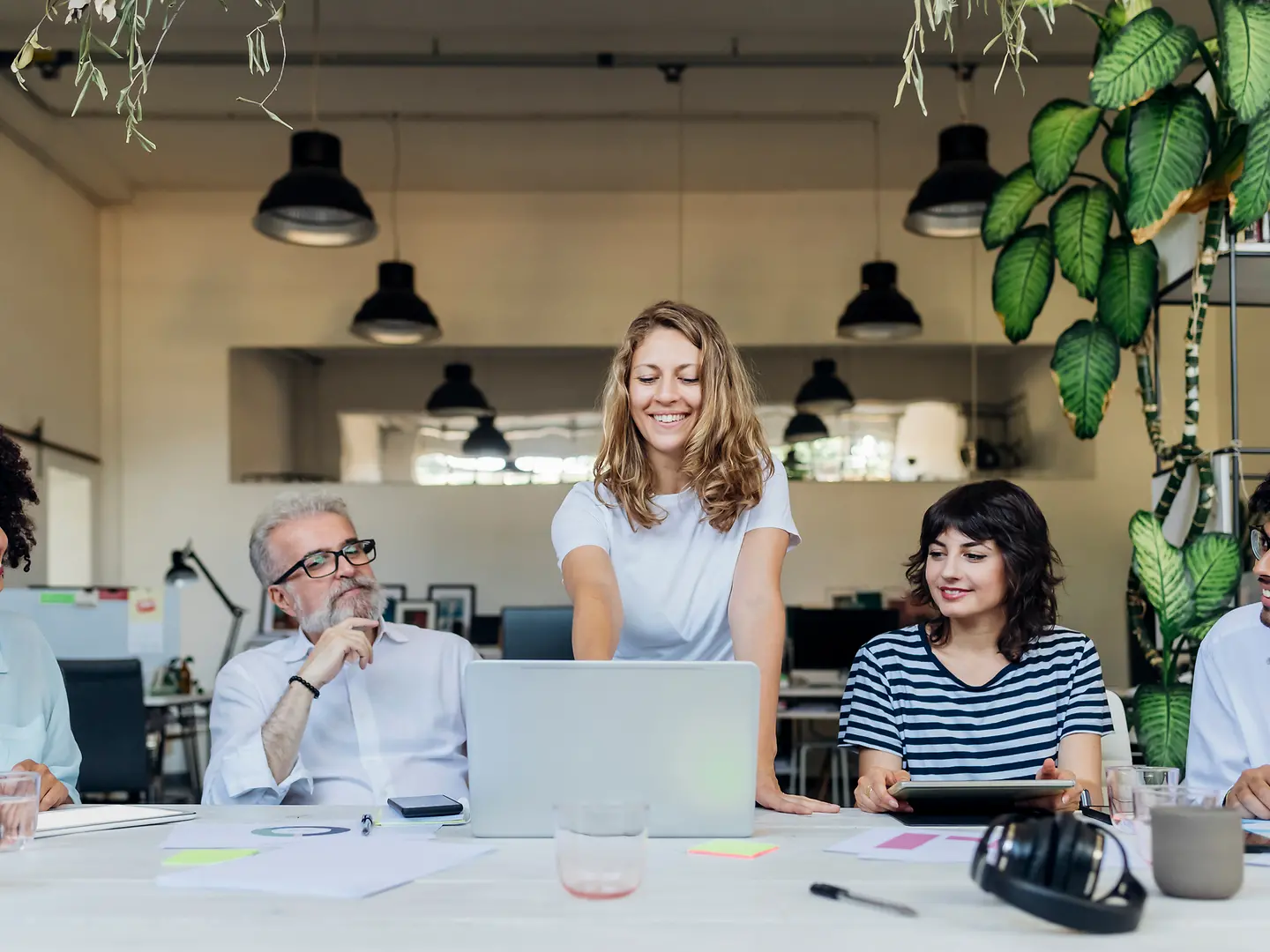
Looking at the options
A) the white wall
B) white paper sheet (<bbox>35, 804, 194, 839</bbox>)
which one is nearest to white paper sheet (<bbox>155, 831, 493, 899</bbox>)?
white paper sheet (<bbox>35, 804, 194, 839</bbox>)

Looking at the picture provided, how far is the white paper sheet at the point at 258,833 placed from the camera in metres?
1.54

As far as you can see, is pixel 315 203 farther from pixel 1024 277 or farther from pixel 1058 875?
pixel 1058 875

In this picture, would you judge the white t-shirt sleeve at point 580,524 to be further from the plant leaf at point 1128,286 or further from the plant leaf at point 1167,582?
the plant leaf at point 1128,286

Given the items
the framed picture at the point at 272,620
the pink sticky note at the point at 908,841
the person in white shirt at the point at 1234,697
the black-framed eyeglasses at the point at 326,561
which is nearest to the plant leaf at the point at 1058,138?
the person in white shirt at the point at 1234,697

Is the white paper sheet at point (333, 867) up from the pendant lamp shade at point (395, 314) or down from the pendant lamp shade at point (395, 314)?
down

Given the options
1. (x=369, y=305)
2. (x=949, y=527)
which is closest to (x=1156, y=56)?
(x=949, y=527)

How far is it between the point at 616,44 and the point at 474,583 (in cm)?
354

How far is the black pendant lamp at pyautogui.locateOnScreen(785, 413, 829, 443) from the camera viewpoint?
25.9ft

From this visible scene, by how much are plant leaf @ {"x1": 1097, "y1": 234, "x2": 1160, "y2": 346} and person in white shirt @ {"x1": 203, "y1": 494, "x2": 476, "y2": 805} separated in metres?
1.82

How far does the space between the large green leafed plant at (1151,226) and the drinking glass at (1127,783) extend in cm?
139

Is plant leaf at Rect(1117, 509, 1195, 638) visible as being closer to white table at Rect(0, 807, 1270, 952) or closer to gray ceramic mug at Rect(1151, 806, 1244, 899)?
white table at Rect(0, 807, 1270, 952)

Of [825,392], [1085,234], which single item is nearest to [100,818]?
[1085,234]

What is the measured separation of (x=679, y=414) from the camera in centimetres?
215

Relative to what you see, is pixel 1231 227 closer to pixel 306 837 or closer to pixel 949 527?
pixel 949 527
